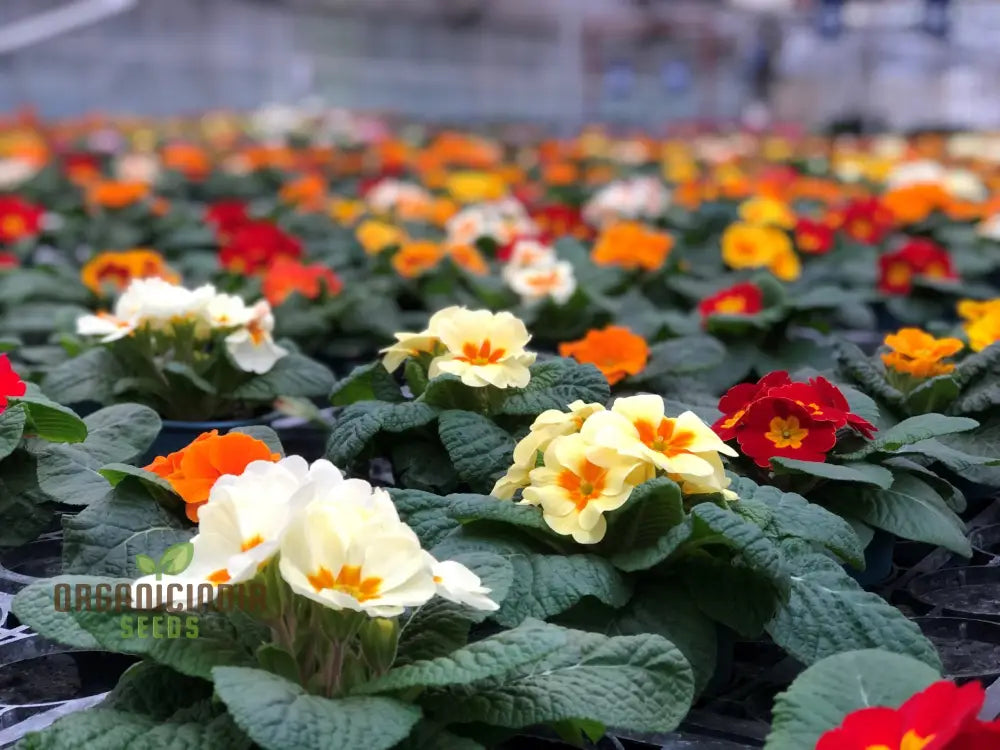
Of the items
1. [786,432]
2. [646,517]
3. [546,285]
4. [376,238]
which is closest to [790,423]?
[786,432]

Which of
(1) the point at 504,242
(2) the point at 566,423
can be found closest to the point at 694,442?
(2) the point at 566,423

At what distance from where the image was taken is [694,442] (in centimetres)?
146

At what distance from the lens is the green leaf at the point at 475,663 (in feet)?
3.73

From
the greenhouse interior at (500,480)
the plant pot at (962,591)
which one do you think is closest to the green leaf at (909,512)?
the greenhouse interior at (500,480)

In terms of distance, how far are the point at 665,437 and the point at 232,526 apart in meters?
0.55

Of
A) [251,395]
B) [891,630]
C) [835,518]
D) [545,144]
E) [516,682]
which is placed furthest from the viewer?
[545,144]

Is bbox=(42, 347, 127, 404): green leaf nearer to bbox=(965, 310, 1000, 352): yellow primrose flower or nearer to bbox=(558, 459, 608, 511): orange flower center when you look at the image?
bbox=(558, 459, 608, 511): orange flower center

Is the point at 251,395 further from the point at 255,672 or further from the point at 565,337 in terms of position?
the point at 255,672

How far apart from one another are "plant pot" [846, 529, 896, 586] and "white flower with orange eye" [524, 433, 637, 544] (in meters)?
0.51

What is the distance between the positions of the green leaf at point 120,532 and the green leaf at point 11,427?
194 millimetres

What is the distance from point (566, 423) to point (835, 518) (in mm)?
365

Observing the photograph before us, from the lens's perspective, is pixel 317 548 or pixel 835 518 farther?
pixel 835 518

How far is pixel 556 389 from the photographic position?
73.5 inches

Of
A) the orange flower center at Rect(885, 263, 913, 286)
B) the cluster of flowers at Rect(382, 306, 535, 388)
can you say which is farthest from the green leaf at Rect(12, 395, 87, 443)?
the orange flower center at Rect(885, 263, 913, 286)
